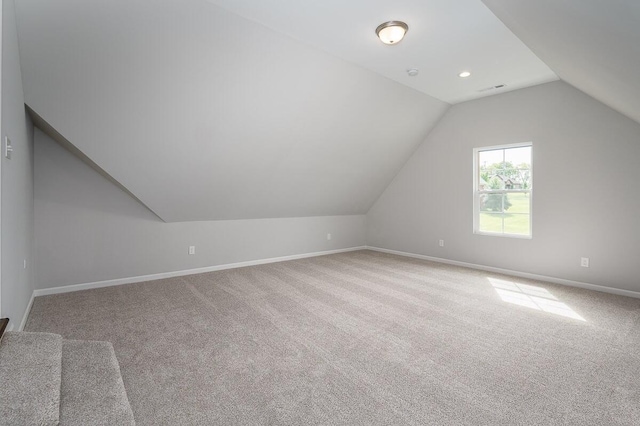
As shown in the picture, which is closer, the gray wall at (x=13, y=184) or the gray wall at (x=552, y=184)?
the gray wall at (x=13, y=184)

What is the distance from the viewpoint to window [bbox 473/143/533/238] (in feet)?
14.9

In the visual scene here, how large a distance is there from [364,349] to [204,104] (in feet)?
9.06

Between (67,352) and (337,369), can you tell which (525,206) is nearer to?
(337,369)

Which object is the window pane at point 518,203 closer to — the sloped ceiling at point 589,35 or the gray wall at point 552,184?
the gray wall at point 552,184

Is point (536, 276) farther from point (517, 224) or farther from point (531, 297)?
point (531, 297)

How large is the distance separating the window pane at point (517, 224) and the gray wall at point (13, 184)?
5.50 m

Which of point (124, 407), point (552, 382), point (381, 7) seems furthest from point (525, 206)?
point (124, 407)

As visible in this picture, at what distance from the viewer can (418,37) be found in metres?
3.00

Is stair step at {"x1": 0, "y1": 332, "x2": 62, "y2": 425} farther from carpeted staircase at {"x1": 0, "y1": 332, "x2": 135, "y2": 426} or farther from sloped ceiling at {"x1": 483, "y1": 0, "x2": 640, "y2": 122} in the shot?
sloped ceiling at {"x1": 483, "y1": 0, "x2": 640, "y2": 122}

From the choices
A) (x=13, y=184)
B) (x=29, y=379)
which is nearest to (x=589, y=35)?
(x=29, y=379)

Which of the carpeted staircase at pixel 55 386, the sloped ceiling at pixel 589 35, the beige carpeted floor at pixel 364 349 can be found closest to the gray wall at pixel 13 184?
the beige carpeted floor at pixel 364 349

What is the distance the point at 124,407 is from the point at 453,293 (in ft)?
11.2

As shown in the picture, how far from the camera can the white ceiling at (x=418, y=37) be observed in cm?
252

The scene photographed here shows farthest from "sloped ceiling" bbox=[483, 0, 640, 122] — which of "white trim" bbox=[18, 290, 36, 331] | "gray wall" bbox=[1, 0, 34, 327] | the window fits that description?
"white trim" bbox=[18, 290, 36, 331]
